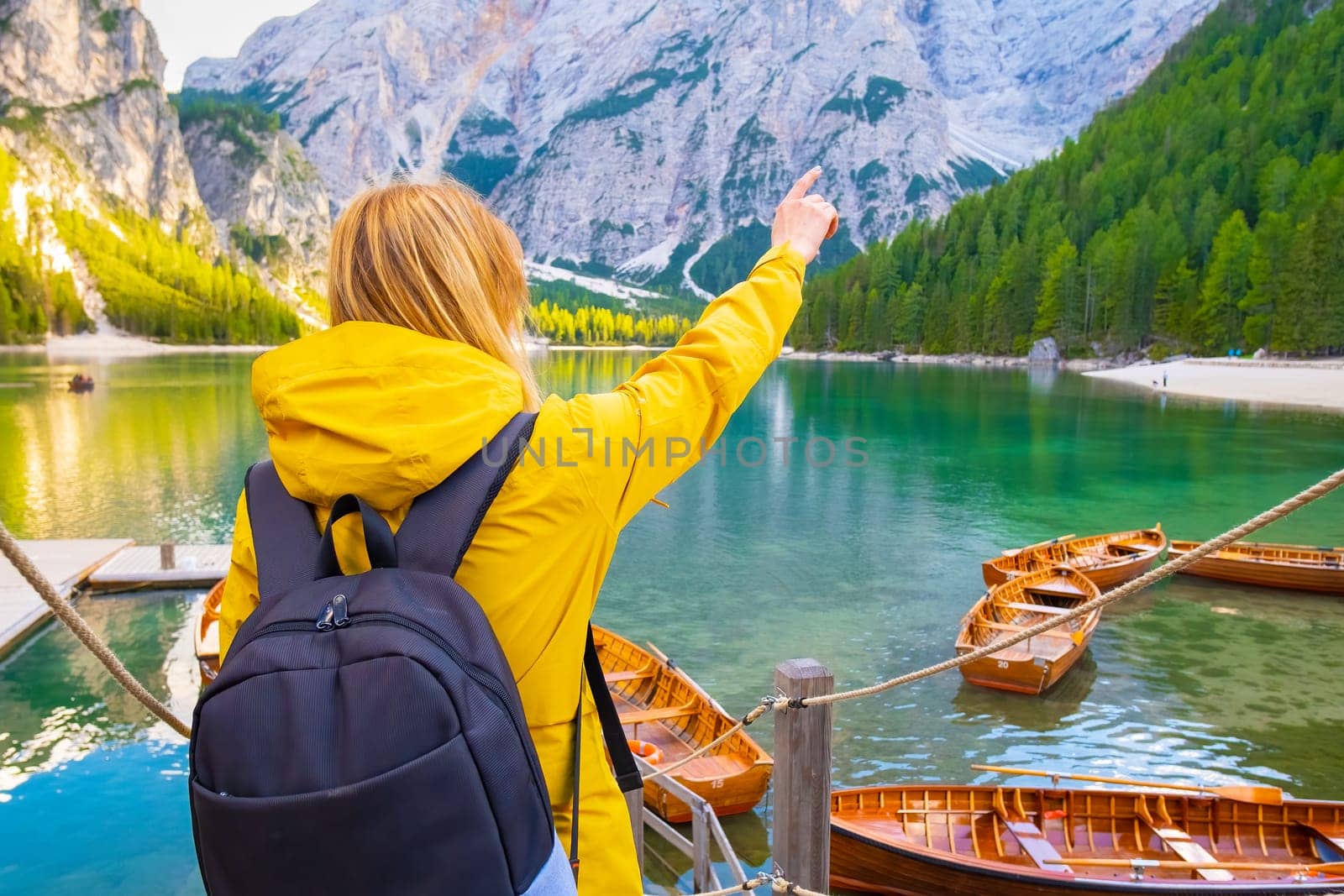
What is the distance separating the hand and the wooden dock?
1876cm

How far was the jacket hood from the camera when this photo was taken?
1.61 metres

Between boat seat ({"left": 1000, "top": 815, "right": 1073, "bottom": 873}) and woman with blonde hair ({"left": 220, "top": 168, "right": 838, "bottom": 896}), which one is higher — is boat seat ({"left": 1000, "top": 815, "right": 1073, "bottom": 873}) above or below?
below

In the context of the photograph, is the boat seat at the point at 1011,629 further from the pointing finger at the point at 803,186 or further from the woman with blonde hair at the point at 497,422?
the woman with blonde hair at the point at 497,422

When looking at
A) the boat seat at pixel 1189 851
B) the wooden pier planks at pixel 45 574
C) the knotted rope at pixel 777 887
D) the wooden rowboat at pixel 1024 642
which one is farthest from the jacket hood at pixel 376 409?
the wooden pier planks at pixel 45 574

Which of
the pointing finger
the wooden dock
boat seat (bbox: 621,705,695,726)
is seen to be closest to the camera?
the pointing finger

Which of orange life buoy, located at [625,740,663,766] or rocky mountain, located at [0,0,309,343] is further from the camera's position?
rocky mountain, located at [0,0,309,343]

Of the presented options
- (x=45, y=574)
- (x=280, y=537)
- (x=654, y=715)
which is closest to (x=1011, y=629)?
(x=654, y=715)

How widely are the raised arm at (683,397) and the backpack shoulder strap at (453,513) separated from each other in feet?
0.54

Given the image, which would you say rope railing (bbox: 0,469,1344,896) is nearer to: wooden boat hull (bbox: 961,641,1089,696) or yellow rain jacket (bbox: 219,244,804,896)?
yellow rain jacket (bbox: 219,244,804,896)

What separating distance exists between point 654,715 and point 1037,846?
15.3 ft

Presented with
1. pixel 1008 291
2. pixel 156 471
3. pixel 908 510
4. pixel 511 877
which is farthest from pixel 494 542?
pixel 1008 291

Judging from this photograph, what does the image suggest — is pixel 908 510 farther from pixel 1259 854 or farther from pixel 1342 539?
pixel 1259 854

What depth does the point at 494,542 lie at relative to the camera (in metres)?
1.68

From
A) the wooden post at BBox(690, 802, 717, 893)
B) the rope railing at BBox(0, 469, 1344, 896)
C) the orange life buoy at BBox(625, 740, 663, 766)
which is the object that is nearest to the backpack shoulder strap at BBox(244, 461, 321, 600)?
the rope railing at BBox(0, 469, 1344, 896)
